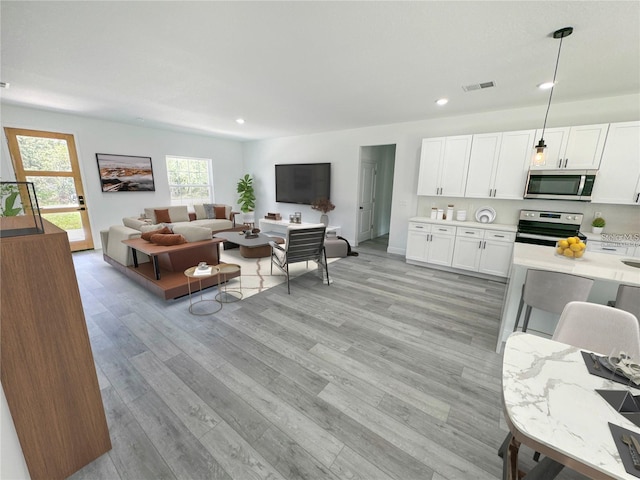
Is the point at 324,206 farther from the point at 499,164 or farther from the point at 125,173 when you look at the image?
the point at 125,173

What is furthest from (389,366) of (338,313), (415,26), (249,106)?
(249,106)

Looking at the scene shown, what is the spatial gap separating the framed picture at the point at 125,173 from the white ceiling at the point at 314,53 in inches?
57.9

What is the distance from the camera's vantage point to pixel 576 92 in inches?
128

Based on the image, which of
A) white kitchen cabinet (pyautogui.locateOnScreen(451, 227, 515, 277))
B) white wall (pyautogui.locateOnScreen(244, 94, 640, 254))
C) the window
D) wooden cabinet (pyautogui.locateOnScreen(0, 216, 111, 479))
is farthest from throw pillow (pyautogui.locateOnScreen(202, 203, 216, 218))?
white kitchen cabinet (pyautogui.locateOnScreen(451, 227, 515, 277))

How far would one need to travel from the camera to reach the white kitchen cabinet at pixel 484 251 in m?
3.89

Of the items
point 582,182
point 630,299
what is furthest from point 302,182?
point 630,299

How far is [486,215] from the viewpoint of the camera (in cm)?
433

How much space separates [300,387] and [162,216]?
551cm

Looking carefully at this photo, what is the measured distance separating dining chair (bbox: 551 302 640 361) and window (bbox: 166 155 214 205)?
773 centimetres

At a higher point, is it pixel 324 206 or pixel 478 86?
pixel 478 86

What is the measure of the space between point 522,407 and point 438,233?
153 inches

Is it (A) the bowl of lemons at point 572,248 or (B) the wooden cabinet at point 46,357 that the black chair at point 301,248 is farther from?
(A) the bowl of lemons at point 572,248

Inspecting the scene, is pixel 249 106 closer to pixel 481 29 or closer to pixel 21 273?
pixel 481 29

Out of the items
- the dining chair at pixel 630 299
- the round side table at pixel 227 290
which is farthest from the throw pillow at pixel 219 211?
the dining chair at pixel 630 299
